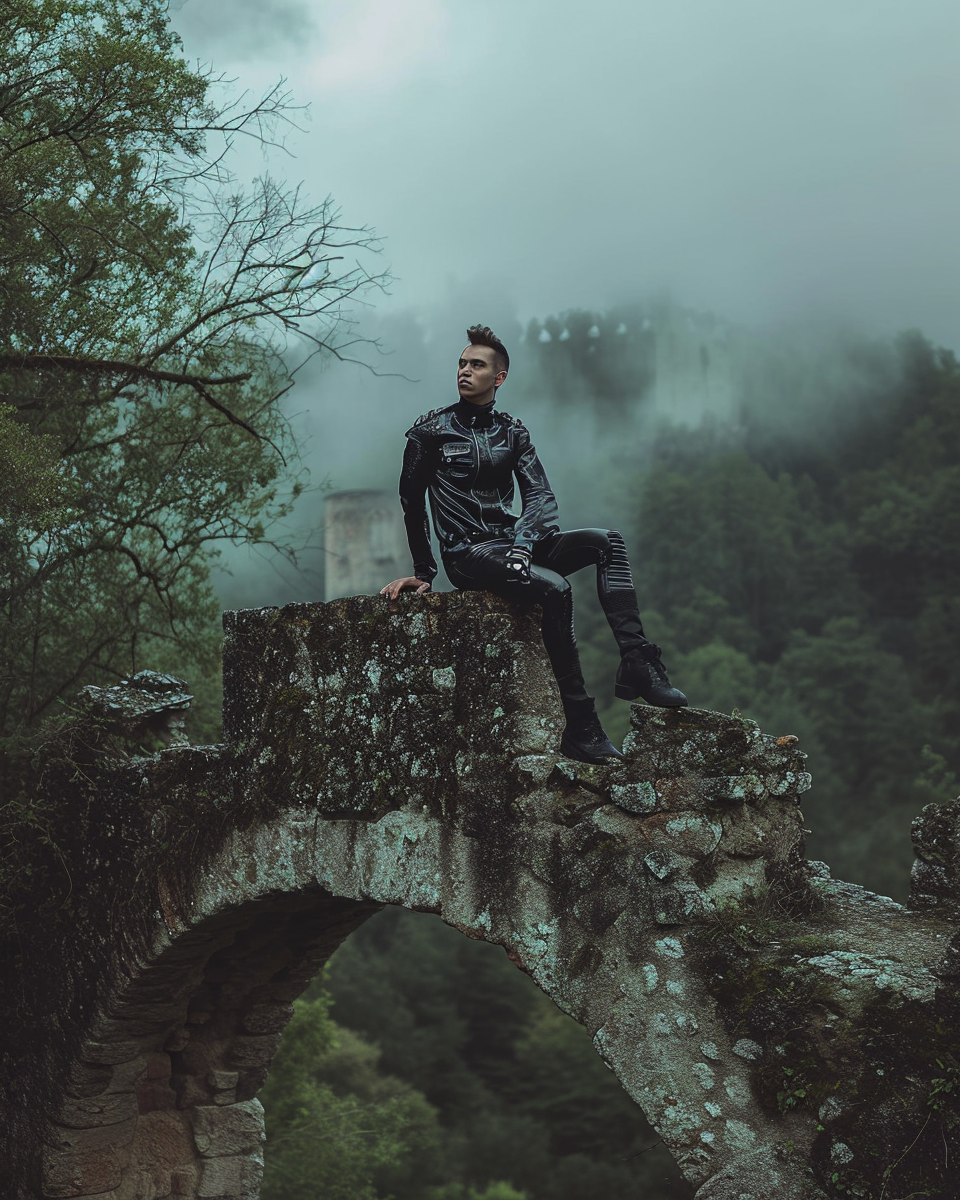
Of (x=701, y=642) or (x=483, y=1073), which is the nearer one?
(x=483, y=1073)

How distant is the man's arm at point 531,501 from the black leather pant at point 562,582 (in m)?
0.06

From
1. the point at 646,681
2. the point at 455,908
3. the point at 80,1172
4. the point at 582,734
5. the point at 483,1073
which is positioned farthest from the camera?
the point at 483,1073

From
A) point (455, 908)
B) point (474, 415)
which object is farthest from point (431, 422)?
point (455, 908)

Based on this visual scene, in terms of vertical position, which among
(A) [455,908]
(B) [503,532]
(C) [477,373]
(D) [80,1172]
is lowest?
(D) [80,1172]

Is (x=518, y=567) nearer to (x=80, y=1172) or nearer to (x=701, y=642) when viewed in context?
(x=80, y=1172)

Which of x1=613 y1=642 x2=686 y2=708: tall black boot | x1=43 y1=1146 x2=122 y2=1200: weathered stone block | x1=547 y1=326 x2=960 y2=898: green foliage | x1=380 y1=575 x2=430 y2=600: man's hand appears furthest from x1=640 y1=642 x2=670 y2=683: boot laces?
x1=547 y1=326 x2=960 y2=898: green foliage

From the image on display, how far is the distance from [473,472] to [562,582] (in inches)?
23.3

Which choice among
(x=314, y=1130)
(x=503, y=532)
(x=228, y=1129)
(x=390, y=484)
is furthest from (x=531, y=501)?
(x=390, y=484)

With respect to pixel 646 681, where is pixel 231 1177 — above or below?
below

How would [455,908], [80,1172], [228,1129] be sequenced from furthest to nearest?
[228,1129] < [80,1172] < [455,908]

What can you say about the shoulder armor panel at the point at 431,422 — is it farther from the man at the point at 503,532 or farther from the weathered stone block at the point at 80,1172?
the weathered stone block at the point at 80,1172

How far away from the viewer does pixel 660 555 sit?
46.2 m

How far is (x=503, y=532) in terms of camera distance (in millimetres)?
5129

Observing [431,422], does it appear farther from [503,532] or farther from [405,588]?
[405,588]
